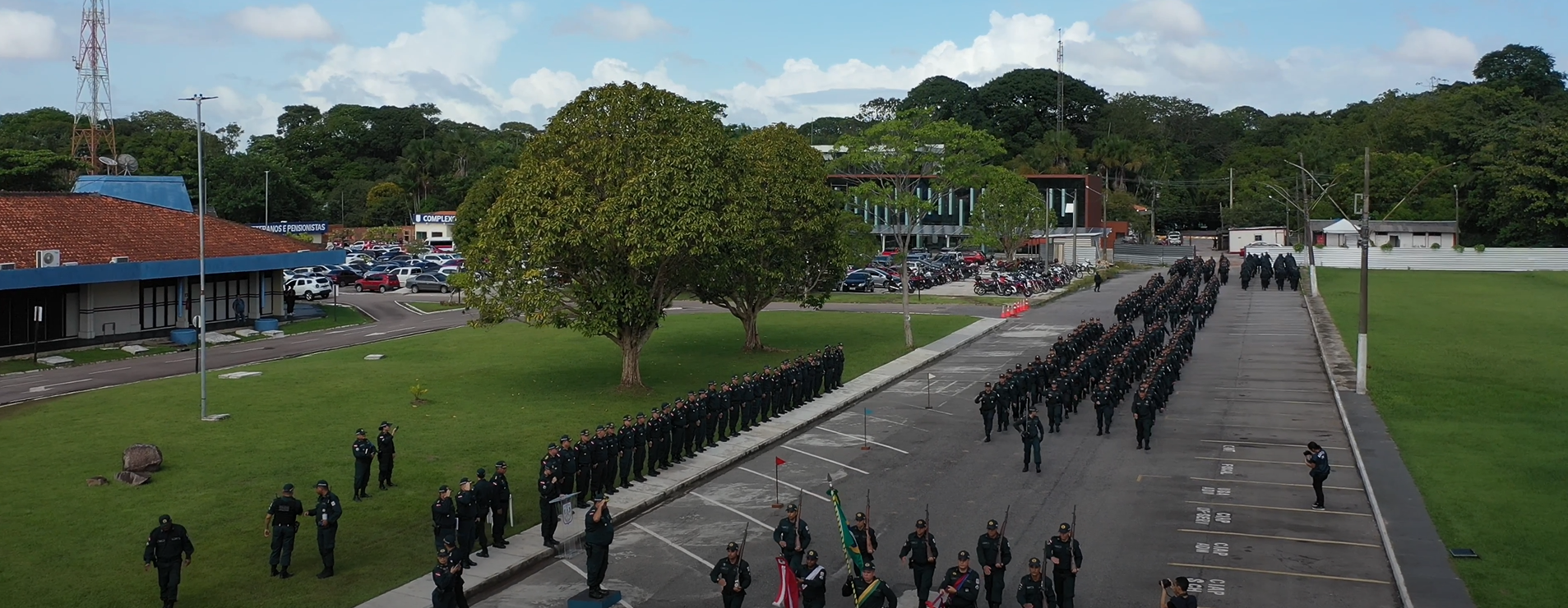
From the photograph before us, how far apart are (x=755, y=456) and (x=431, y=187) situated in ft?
313

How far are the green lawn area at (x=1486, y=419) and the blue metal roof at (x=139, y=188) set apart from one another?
45.2 m

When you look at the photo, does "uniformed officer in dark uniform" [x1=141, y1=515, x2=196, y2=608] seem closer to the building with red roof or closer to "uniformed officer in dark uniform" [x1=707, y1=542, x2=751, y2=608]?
"uniformed officer in dark uniform" [x1=707, y1=542, x2=751, y2=608]

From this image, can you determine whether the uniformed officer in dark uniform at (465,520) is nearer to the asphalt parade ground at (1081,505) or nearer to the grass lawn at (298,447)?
the grass lawn at (298,447)

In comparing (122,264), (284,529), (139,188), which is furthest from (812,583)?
(139,188)

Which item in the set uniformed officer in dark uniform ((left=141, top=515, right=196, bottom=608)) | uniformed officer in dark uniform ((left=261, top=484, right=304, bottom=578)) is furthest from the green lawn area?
uniformed officer in dark uniform ((left=141, top=515, right=196, bottom=608))

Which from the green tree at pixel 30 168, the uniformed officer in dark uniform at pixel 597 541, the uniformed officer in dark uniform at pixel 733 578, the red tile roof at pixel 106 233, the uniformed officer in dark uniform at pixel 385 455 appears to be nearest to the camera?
the uniformed officer in dark uniform at pixel 733 578

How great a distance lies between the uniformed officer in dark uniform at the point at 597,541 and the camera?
1489 centimetres

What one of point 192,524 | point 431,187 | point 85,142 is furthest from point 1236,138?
point 192,524

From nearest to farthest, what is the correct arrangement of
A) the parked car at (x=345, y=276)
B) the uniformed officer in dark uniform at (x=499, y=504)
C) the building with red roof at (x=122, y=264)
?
1. the uniformed officer in dark uniform at (x=499, y=504)
2. the building with red roof at (x=122, y=264)
3. the parked car at (x=345, y=276)

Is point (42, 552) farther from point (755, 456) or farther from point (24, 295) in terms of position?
point (24, 295)

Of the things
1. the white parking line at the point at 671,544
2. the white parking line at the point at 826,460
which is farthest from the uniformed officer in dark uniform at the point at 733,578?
the white parking line at the point at 826,460

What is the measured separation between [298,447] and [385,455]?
423cm

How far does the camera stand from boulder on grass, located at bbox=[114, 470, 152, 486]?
65.2 feet

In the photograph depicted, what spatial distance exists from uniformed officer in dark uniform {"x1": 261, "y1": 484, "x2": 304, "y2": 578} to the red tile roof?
Answer: 26.5m
